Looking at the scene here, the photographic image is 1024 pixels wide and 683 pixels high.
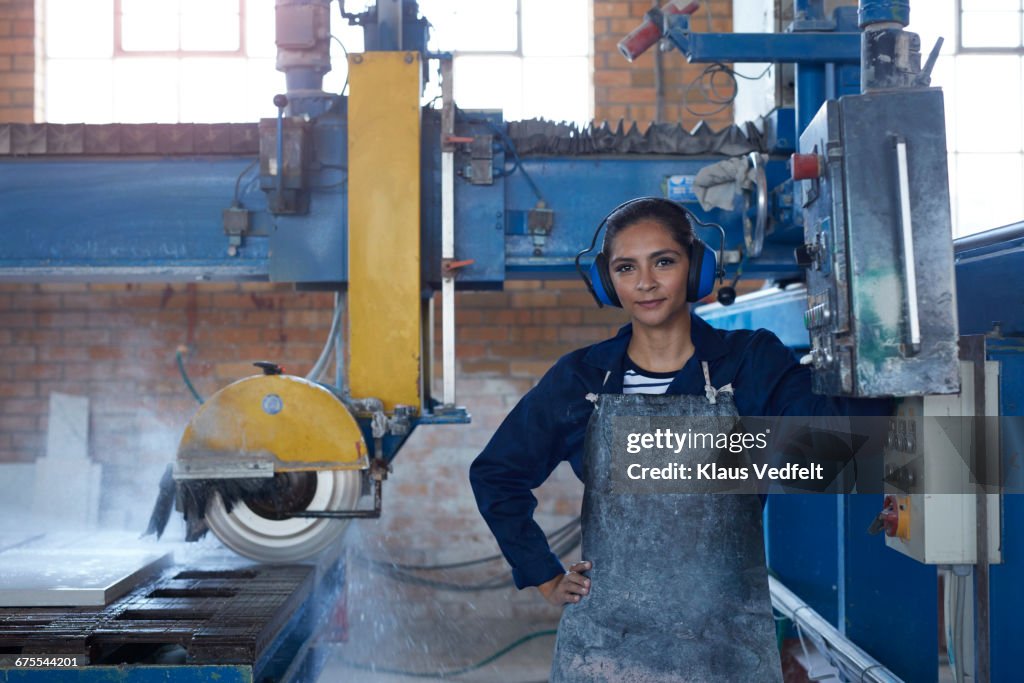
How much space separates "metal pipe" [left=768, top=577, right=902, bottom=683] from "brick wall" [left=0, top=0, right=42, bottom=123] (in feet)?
12.8

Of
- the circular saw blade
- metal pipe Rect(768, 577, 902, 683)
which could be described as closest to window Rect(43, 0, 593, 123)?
metal pipe Rect(768, 577, 902, 683)

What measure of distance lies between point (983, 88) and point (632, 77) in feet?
5.64

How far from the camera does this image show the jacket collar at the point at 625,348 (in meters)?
1.59

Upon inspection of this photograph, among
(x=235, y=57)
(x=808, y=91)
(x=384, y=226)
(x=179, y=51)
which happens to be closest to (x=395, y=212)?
(x=384, y=226)

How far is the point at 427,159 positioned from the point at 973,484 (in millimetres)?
1255

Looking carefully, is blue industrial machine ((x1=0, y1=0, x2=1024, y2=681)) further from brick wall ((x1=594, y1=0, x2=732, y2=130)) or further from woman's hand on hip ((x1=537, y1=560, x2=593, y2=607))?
brick wall ((x1=594, y1=0, x2=732, y2=130))

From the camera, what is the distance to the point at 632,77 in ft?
13.8

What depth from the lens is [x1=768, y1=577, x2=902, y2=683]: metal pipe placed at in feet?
6.78

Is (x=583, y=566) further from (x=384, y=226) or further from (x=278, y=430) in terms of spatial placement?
(x=384, y=226)

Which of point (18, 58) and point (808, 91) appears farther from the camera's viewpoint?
point (18, 58)

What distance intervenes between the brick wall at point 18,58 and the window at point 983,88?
4.22 meters

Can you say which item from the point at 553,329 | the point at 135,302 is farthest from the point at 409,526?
the point at 135,302

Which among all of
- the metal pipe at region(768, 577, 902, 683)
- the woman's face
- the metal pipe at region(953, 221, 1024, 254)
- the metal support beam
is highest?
the metal support beam

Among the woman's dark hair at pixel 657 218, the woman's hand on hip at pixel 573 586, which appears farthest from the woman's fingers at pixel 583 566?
the woman's dark hair at pixel 657 218
